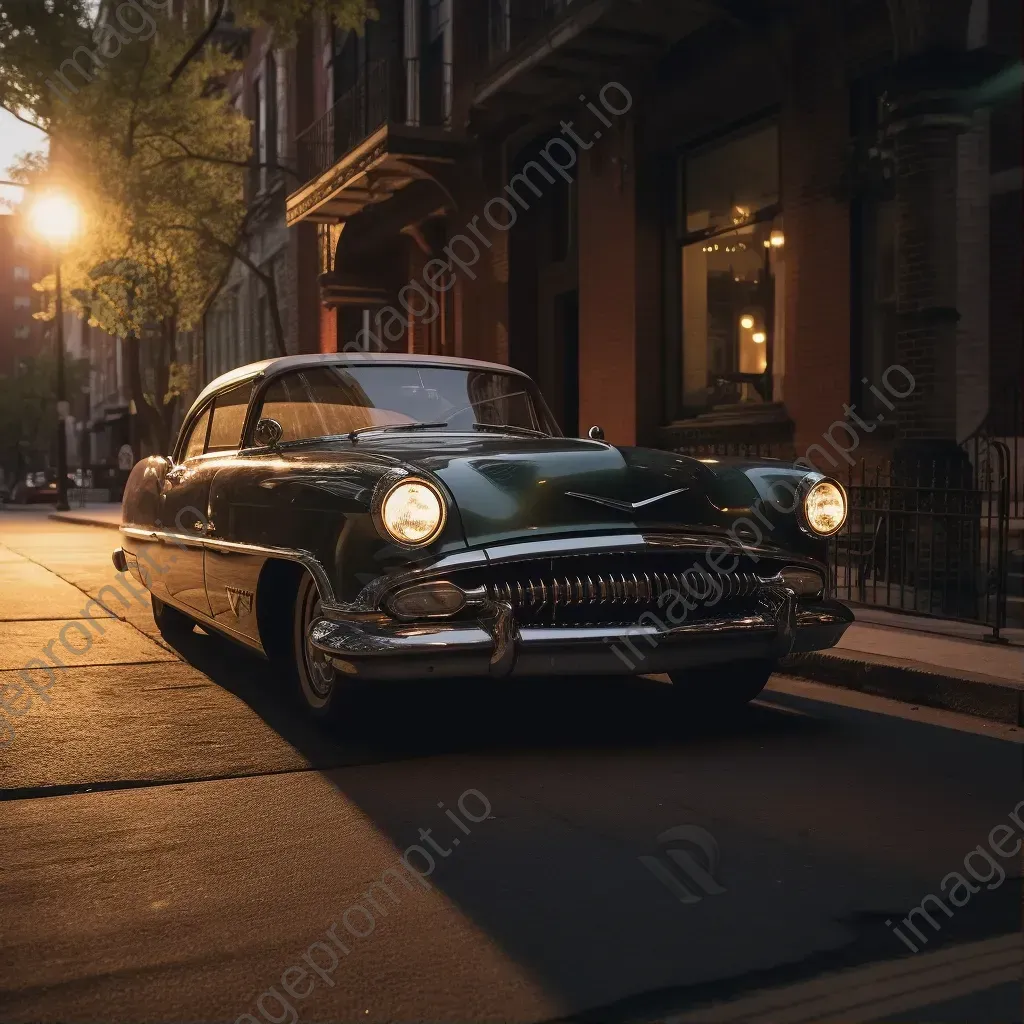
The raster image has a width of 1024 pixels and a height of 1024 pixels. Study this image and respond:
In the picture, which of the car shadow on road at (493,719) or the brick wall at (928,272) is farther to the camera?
the brick wall at (928,272)

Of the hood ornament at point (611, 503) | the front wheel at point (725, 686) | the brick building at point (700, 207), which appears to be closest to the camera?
the hood ornament at point (611, 503)

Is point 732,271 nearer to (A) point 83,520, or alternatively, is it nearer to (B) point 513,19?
(B) point 513,19

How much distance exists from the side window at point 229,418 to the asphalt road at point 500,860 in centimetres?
140

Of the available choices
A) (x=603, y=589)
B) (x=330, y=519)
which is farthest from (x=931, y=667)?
(x=330, y=519)

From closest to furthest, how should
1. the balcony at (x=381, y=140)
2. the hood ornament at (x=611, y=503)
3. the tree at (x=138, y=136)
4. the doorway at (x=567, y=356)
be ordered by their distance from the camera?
the hood ornament at (x=611, y=503), the doorway at (x=567, y=356), the balcony at (x=381, y=140), the tree at (x=138, y=136)

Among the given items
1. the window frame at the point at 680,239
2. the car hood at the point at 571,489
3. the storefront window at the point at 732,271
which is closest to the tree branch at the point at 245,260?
the window frame at the point at 680,239

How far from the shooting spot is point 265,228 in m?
30.1

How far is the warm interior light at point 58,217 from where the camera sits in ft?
78.5

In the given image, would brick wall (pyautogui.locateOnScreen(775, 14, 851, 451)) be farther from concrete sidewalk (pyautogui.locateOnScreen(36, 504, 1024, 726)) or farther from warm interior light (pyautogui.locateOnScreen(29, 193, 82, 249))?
warm interior light (pyautogui.locateOnScreen(29, 193, 82, 249))

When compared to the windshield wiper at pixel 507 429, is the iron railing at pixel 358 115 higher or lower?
higher

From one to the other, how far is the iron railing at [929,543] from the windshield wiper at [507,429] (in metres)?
1.76

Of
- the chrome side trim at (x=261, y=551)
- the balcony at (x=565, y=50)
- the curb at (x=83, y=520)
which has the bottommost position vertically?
the curb at (x=83, y=520)

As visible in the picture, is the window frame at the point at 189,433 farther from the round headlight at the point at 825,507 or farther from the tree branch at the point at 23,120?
the tree branch at the point at 23,120

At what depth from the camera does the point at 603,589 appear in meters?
4.92
